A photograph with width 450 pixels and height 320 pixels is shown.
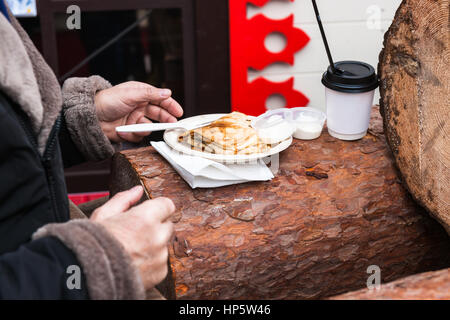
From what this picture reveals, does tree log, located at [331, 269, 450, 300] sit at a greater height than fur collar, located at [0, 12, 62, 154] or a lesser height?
lesser

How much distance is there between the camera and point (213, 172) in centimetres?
158

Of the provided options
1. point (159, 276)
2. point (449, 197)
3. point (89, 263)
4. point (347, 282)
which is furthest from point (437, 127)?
point (89, 263)

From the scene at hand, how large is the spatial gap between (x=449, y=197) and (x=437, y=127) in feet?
0.70

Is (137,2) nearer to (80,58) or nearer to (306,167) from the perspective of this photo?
(80,58)

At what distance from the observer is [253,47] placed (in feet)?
9.23

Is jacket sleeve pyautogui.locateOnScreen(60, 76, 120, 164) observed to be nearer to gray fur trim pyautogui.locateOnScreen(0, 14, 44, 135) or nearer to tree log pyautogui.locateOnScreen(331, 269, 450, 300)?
gray fur trim pyautogui.locateOnScreen(0, 14, 44, 135)

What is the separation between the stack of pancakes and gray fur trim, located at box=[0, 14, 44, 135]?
59 centimetres

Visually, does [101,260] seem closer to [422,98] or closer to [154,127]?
[154,127]

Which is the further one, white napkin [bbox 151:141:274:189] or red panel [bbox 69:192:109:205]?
red panel [bbox 69:192:109:205]

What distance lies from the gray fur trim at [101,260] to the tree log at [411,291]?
0.46 metres

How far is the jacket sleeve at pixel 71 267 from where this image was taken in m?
0.97

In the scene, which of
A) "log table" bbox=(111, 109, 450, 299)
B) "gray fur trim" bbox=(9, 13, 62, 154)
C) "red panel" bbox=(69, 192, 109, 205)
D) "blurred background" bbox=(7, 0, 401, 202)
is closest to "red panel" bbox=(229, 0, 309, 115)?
"blurred background" bbox=(7, 0, 401, 202)

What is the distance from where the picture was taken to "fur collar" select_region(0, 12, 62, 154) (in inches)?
43.9

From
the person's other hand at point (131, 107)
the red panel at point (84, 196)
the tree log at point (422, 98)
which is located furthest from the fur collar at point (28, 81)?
the red panel at point (84, 196)
